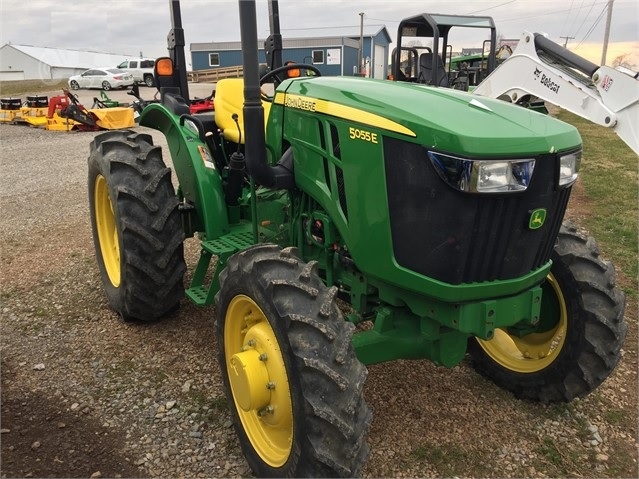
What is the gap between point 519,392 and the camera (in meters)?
3.20

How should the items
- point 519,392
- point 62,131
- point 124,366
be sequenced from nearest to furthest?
1. point 519,392
2. point 124,366
3. point 62,131

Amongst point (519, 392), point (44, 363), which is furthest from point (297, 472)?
point (44, 363)

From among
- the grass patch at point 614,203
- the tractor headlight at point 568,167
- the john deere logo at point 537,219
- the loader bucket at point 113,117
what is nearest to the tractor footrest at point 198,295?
the john deere logo at point 537,219

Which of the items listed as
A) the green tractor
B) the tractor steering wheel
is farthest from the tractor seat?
the green tractor

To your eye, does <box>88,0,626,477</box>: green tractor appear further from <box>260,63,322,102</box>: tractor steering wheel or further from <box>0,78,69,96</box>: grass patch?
<box>0,78,69,96</box>: grass patch

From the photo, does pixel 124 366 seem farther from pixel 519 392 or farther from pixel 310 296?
pixel 519 392

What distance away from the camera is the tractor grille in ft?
7.07

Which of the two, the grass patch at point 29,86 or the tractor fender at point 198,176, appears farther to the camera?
the grass patch at point 29,86

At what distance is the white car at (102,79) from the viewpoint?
95.6 feet

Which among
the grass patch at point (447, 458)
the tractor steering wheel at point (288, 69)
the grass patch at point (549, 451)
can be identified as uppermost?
the tractor steering wheel at point (288, 69)

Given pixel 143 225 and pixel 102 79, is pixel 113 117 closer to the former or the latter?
pixel 143 225

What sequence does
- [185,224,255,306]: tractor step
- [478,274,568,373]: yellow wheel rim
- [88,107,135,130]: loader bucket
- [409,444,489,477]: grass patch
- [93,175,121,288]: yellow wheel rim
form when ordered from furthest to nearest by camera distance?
[88,107,135,130]: loader bucket < [93,175,121,288]: yellow wheel rim < [185,224,255,306]: tractor step < [478,274,568,373]: yellow wheel rim < [409,444,489,477]: grass patch

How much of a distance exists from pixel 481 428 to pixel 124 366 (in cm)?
214

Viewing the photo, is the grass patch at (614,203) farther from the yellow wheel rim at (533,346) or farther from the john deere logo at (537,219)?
the john deere logo at (537,219)
